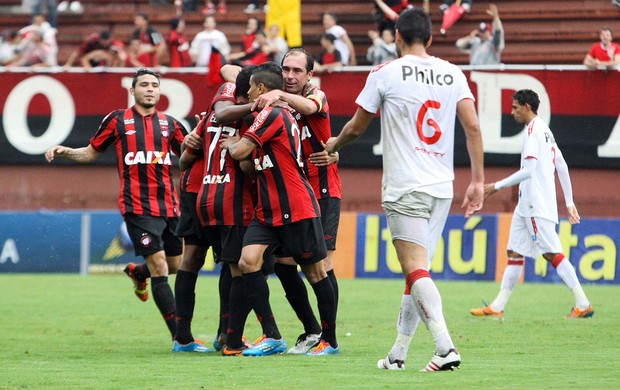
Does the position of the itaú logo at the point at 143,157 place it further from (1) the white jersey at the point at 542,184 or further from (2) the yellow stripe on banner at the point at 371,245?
(2) the yellow stripe on banner at the point at 371,245

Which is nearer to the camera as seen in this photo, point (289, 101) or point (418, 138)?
point (418, 138)

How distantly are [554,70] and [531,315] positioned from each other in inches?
284

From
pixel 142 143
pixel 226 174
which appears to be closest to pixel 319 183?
pixel 226 174

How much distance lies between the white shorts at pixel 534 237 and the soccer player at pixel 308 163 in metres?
3.54

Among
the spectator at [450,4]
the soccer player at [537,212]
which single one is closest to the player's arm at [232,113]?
the soccer player at [537,212]

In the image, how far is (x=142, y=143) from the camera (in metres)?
10.4

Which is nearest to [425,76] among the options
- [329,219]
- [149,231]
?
[329,219]

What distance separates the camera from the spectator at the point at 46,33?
23.1 metres

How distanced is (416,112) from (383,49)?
44.9 ft

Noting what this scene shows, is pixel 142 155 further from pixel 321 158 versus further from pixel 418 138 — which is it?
pixel 418 138

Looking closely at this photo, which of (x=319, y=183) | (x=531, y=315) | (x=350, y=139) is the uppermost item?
(x=350, y=139)

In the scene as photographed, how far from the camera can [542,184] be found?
42.0ft

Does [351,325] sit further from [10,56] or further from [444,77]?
[10,56]

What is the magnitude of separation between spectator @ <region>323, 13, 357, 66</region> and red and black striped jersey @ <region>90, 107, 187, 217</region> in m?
11.4
